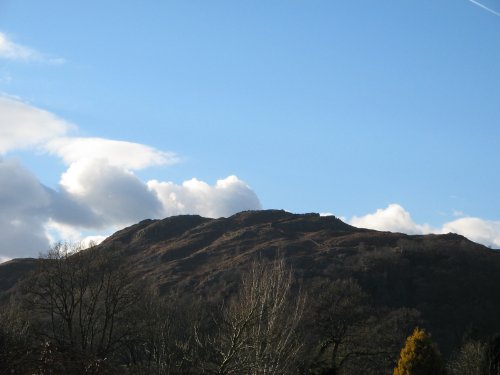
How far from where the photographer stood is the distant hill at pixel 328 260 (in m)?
100

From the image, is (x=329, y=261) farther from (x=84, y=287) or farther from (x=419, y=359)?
(x=419, y=359)

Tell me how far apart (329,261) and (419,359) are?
83308 mm

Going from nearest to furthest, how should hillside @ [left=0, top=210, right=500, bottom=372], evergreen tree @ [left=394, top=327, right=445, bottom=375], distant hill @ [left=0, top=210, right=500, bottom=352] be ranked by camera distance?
evergreen tree @ [left=394, top=327, right=445, bottom=375], hillside @ [left=0, top=210, right=500, bottom=372], distant hill @ [left=0, top=210, right=500, bottom=352]

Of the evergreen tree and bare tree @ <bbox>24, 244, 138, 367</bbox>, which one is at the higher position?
bare tree @ <bbox>24, 244, 138, 367</bbox>

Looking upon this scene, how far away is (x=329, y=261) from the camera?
12319 cm

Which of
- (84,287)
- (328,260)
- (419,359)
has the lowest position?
(419,359)

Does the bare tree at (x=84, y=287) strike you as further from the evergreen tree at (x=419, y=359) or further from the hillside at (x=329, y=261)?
the hillside at (x=329, y=261)

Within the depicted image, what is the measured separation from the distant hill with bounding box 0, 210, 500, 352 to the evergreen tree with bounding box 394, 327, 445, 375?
28.7m

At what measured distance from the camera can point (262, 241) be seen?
146750mm

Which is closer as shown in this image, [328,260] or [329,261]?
[329,261]

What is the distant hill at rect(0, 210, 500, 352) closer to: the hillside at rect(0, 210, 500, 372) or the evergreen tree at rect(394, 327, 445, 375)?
the hillside at rect(0, 210, 500, 372)

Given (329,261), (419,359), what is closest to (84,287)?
(419,359)

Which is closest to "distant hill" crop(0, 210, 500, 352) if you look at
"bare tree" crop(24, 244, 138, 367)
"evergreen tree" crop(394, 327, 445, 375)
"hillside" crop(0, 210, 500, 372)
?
"hillside" crop(0, 210, 500, 372)

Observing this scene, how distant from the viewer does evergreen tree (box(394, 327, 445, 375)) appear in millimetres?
39906
